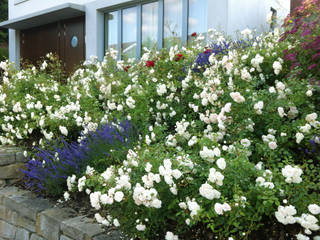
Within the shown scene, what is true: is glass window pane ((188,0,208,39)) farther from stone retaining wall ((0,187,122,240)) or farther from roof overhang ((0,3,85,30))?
stone retaining wall ((0,187,122,240))

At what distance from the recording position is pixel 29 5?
9.39 metres

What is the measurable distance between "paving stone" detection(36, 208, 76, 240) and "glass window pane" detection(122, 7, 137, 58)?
5.16 m

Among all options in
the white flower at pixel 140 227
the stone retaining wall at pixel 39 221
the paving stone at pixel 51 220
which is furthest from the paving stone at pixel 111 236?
Result: the paving stone at pixel 51 220

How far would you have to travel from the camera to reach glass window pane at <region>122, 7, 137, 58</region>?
289 inches

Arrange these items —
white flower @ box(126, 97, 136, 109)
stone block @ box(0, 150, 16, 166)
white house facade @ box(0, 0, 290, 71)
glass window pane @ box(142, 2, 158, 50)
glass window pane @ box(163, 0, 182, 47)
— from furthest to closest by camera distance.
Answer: glass window pane @ box(142, 2, 158, 50), glass window pane @ box(163, 0, 182, 47), white house facade @ box(0, 0, 290, 71), stone block @ box(0, 150, 16, 166), white flower @ box(126, 97, 136, 109)

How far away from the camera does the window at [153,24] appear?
6.33m

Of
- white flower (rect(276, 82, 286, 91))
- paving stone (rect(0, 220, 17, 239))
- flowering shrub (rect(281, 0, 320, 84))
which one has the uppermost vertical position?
flowering shrub (rect(281, 0, 320, 84))

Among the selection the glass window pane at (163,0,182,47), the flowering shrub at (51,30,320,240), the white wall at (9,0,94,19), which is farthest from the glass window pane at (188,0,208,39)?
the white wall at (9,0,94,19)

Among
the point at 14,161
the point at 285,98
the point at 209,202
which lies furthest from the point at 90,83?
the point at 209,202

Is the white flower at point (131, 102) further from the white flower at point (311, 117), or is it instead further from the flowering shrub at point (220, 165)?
the white flower at point (311, 117)

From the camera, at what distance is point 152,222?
1917mm

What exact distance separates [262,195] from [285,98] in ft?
3.66

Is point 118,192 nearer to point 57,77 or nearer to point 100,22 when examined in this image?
point 57,77

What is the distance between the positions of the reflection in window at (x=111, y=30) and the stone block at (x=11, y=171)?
4671 mm
